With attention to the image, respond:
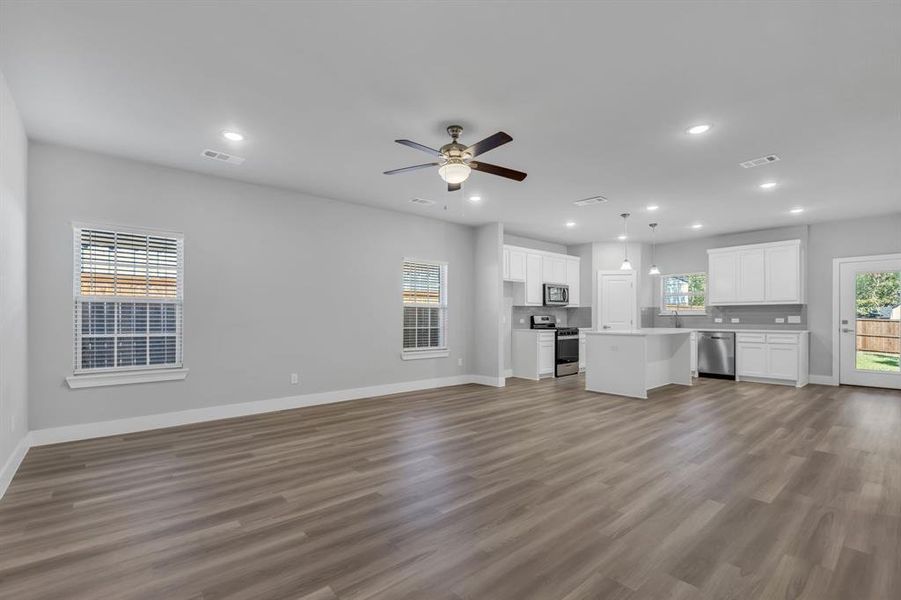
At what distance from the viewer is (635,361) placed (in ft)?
21.0

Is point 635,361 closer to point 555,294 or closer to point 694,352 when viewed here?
point 555,294

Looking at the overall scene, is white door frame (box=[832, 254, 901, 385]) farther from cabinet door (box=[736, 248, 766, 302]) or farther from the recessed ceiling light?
the recessed ceiling light

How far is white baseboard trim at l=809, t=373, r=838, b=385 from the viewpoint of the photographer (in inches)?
294

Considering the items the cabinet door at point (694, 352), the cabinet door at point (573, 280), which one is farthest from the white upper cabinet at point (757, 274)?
the cabinet door at point (573, 280)

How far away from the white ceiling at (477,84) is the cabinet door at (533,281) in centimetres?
350

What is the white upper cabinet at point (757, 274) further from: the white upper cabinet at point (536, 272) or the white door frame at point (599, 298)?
the white upper cabinet at point (536, 272)

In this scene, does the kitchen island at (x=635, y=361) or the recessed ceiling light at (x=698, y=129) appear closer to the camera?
the recessed ceiling light at (x=698, y=129)

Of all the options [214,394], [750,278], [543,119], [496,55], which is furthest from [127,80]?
[750,278]

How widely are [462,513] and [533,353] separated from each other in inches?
224

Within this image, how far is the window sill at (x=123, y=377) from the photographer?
4.25 meters

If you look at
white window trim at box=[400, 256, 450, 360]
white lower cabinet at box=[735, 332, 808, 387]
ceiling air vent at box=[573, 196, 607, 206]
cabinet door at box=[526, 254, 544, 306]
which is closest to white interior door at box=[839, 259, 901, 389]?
white lower cabinet at box=[735, 332, 808, 387]

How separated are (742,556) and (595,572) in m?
0.79

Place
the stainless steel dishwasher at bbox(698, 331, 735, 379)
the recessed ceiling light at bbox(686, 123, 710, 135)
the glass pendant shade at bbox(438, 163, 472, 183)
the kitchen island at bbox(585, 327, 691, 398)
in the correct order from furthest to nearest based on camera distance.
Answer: the stainless steel dishwasher at bbox(698, 331, 735, 379), the kitchen island at bbox(585, 327, 691, 398), the recessed ceiling light at bbox(686, 123, 710, 135), the glass pendant shade at bbox(438, 163, 472, 183)

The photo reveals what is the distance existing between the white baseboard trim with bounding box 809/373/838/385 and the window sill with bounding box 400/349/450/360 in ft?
20.8
